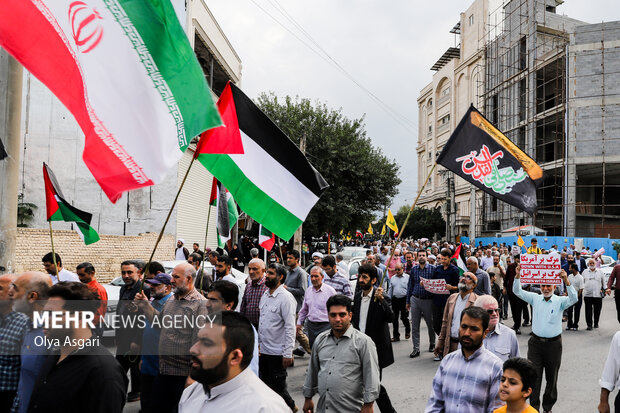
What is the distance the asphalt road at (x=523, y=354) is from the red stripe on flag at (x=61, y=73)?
155 inches

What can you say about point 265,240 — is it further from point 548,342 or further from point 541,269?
point 548,342

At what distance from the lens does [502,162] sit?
6828 mm

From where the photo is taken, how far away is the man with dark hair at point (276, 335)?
20.3 ft

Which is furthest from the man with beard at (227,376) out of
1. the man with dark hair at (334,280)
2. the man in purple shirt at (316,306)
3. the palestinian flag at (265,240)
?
the palestinian flag at (265,240)

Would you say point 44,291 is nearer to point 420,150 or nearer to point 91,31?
point 91,31

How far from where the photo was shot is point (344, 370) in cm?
434

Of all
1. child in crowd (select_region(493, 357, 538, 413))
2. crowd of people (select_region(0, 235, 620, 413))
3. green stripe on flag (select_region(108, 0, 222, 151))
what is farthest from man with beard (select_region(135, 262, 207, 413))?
child in crowd (select_region(493, 357, 538, 413))

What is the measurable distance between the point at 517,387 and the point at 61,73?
3.78 meters

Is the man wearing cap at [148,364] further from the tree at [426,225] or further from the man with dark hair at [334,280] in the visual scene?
the tree at [426,225]

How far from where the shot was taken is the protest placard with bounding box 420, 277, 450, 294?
9.29 meters

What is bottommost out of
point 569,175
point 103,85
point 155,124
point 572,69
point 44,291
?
point 44,291

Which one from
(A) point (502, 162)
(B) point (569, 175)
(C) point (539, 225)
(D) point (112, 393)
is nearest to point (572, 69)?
(B) point (569, 175)

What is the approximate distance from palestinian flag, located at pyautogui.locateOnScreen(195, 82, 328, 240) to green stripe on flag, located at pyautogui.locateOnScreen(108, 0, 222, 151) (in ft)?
5.17

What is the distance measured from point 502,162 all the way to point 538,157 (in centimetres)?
3983
